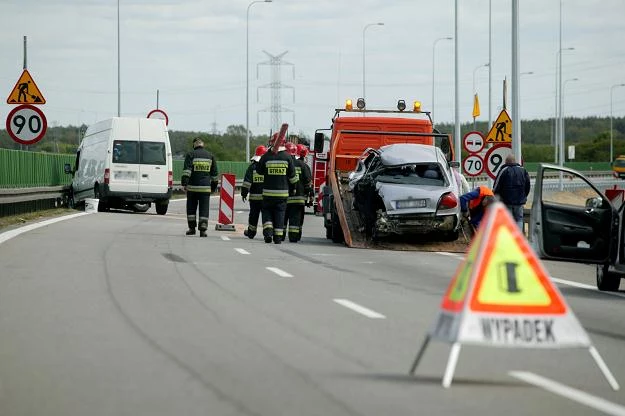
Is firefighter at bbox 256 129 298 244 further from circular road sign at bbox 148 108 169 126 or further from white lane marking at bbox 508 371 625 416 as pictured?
circular road sign at bbox 148 108 169 126

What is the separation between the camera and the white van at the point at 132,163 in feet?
120

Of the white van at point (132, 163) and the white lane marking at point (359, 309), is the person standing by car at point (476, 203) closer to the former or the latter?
the white lane marking at point (359, 309)

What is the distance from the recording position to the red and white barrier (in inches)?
1109

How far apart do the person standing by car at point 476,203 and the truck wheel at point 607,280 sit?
5074mm

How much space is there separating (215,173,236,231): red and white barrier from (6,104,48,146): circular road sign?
3.86 metres

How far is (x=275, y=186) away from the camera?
2362 centimetres

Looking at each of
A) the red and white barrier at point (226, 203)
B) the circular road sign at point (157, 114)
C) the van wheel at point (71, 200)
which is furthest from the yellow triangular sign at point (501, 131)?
the circular road sign at point (157, 114)

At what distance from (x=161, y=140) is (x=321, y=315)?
25539mm

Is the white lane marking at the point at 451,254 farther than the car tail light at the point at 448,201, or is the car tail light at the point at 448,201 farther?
the car tail light at the point at 448,201

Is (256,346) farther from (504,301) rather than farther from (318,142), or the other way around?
(318,142)

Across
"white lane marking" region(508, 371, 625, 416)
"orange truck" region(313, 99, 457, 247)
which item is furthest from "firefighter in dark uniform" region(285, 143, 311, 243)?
"white lane marking" region(508, 371, 625, 416)

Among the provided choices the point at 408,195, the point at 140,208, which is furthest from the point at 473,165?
the point at 408,195

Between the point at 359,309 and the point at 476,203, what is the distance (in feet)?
33.5

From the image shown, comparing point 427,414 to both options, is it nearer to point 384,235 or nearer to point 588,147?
point 384,235
